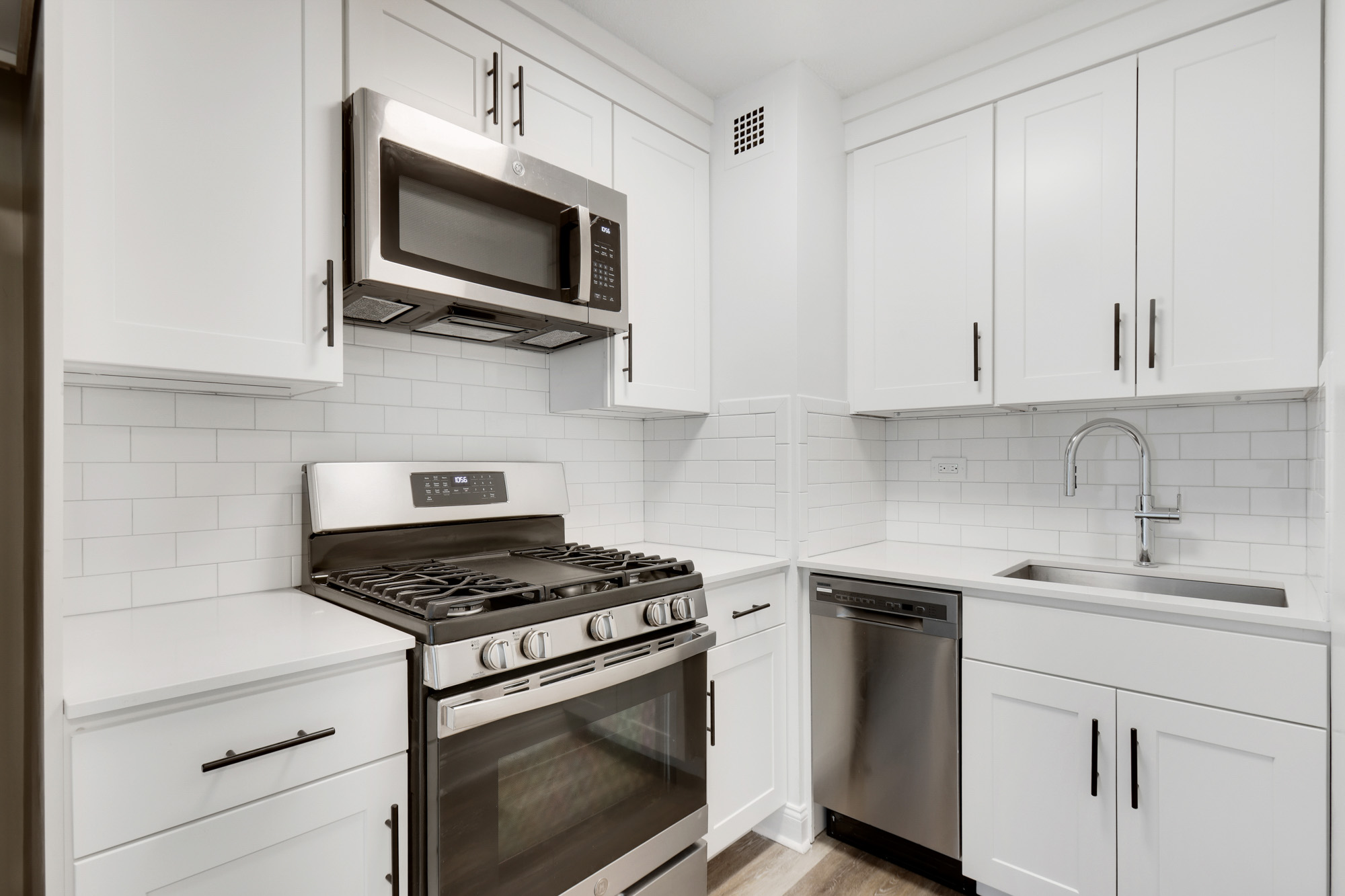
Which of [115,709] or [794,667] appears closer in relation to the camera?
[115,709]

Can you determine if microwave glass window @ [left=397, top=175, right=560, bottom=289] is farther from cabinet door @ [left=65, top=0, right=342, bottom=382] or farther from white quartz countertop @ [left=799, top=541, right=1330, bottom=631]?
white quartz countertop @ [left=799, top=541, right=1330, bottom=631]

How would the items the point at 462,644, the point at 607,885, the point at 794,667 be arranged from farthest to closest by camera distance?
the point at 794,667 → the point at 607,885 → the point at 462,644

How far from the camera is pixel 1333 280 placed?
1.43 meters

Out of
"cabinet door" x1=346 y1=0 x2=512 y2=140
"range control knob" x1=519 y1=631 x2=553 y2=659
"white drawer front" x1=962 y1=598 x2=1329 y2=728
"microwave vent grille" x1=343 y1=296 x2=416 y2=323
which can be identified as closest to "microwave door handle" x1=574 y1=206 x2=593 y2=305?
"cabinet door" x1=346 y1=0 x2=512 y2=140

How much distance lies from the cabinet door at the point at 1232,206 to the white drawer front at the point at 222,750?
205cm

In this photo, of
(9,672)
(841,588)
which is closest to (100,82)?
(9,672)

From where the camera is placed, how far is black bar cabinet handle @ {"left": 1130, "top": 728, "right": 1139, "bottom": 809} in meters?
1.64

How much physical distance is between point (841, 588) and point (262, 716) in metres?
1.58

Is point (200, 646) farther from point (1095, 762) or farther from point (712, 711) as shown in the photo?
point (1095, 762)

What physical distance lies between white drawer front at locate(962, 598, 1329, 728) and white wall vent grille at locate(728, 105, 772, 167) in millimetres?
1604

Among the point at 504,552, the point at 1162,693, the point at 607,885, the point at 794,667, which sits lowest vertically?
the point at 607,885

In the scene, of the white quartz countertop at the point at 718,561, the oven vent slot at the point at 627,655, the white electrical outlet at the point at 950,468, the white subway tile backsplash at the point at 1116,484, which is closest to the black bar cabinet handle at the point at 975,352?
the white subway tile backsplash at the point at 1116,484

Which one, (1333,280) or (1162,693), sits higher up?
(1333,280)

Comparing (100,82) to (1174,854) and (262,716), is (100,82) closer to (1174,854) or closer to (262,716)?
(262,716)
